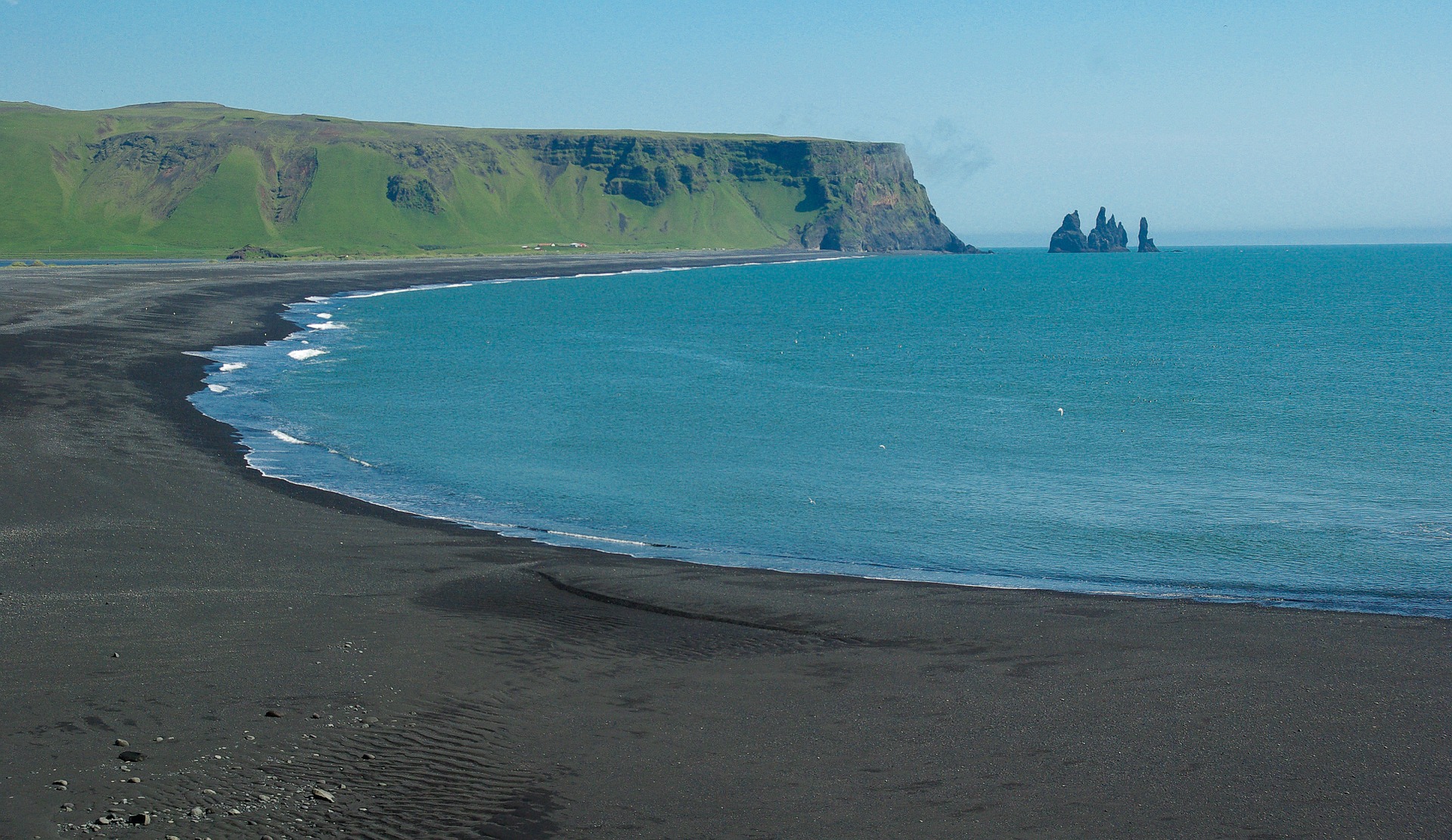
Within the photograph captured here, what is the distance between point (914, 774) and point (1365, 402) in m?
35.9

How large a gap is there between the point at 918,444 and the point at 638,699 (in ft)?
68.1

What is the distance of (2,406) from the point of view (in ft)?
95.3

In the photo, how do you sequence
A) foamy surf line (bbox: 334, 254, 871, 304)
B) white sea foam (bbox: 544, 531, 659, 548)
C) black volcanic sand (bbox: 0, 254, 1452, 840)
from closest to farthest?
black volcanic sand (bbox: 0, 254, 1452, 840) < white sea foam (bbox: 544, 531, 659, 548) < foamy surf line (bbox: 334, 254, 871, 304)

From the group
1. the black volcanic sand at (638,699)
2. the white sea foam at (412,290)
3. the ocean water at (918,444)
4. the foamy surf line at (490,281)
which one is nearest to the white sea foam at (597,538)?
the ocean water at (918,444)

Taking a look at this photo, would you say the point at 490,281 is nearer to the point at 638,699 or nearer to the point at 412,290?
the point at 412,290

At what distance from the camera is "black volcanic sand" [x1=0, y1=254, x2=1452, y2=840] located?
863 centimetres

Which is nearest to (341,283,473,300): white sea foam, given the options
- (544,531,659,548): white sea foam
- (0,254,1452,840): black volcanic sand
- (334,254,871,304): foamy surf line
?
(334,254,871,304): foamy surf line

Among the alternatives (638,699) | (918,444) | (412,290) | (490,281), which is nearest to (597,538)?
(638,699)

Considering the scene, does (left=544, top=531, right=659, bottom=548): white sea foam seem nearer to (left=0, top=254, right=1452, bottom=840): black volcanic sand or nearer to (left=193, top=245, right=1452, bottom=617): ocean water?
(left=193, top=245, right=1452, bottom=617): ocean water

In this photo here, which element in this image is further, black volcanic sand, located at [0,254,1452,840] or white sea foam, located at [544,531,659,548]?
white sea foam, located at [544,531,659,548]

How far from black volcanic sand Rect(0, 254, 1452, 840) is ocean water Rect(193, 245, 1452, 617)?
2.93m

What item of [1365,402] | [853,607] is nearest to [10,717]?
[853,607]

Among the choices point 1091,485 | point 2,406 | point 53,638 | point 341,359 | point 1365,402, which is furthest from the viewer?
point 341,359

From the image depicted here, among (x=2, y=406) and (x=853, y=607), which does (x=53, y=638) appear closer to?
(x=853, y=607)
